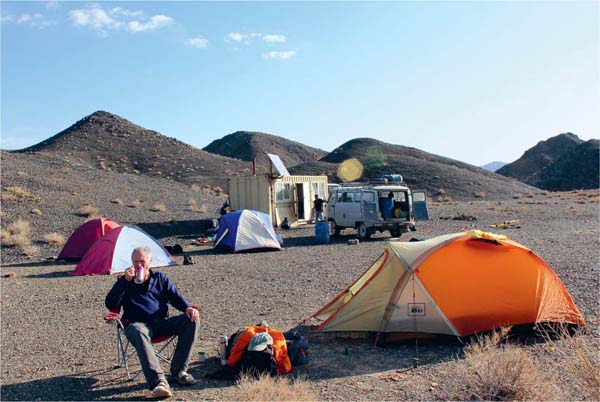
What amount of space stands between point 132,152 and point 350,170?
90.6ft

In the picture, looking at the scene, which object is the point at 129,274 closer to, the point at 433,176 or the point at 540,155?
the point at 433,176

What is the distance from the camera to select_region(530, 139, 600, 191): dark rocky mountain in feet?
237

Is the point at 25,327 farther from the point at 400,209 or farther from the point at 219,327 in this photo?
the point at 400,209

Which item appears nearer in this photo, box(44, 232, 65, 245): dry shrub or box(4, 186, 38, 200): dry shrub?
box(44, 232, 65, 245): dry shrub

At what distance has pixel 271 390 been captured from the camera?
4.71 metres

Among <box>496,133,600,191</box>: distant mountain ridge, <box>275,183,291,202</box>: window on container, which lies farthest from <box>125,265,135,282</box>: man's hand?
<box>496,133,600,191</box>: distant mountain ridge

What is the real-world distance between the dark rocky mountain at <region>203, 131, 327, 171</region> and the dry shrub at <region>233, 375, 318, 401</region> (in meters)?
77.6

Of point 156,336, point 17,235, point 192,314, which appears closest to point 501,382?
point 192,314

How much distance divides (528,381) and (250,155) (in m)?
81.7

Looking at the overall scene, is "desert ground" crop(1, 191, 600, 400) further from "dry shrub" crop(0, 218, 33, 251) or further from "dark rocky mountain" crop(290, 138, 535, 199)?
"dark rocky mountain" crop(290, 138, 535, 199)

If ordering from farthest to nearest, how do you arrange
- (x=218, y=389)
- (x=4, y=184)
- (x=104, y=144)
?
(x=104, y=144)
(x=4, y=184)
(x=218, y=389)

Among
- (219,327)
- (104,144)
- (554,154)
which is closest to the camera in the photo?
(219,327)

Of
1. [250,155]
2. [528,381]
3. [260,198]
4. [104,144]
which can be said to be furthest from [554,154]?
[528,381]

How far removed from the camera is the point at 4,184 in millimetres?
24750
